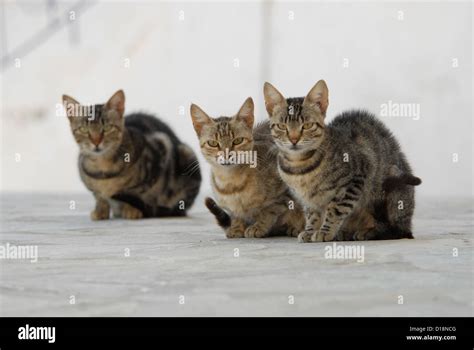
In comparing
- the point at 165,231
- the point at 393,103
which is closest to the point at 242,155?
the point at 165,231

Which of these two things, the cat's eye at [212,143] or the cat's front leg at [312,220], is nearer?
the cat's front leg at [312,220]

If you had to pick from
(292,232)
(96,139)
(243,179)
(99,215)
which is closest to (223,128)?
(243,179)

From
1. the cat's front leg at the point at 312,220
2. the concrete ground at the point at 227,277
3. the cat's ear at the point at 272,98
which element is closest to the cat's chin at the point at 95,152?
the concrete ground at the point at 227,277

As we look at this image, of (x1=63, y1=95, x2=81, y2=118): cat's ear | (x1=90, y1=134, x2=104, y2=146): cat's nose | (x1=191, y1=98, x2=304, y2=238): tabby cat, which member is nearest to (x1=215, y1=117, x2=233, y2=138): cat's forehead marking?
(x1=191, y1=98, x2=304, y2=238): tabby cat

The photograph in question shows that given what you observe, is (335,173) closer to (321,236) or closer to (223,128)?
(321,236)

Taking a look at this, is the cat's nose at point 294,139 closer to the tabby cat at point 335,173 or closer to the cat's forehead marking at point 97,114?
the tabby cat at point 335,173

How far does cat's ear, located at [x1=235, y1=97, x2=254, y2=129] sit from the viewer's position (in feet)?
10.8

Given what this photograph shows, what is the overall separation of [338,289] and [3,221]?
269cm

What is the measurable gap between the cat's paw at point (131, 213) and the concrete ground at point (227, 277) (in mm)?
814

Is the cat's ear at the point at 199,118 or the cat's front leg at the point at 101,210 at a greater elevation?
the cat's ear at the point at 199,118

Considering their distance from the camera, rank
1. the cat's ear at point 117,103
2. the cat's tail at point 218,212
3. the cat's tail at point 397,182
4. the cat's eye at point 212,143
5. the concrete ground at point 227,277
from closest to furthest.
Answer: the concrete ground at point 227,277
the cat's tail at point 397,182
the cat's eye at point 212,143
the cat's tail at point 218,212
the cat's ear at point 117,103

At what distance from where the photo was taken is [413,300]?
2.02 metres

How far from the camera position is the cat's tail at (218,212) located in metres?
3.35
